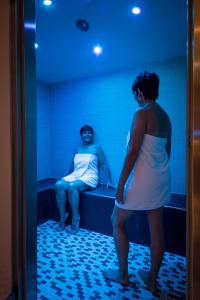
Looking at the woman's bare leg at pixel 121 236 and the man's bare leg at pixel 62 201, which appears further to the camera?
the man's bare leg at pixel 62 201

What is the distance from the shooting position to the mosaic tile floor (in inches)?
60.2

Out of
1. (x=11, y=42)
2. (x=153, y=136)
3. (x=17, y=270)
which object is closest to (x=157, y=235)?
(x=153, y=136)

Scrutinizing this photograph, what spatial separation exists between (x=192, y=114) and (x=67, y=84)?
3.03 metres

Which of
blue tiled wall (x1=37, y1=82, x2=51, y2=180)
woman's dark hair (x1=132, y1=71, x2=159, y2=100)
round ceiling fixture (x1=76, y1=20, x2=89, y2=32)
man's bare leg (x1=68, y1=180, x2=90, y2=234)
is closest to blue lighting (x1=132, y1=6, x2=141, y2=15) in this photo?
round ceiling fixture (x1=76, y1=20, x2=89, y2=32)

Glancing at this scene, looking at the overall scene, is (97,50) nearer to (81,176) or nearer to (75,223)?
(81,176)

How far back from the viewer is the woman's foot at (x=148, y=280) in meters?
1.54

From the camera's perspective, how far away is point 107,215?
248 cm

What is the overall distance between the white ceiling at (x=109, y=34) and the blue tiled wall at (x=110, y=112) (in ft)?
0.69

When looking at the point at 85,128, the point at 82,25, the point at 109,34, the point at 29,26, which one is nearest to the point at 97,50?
the point at 109,34

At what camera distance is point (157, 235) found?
149 cm

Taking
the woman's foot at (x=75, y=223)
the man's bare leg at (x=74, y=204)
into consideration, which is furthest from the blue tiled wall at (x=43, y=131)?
the woman's foot at (x=75, y=223)

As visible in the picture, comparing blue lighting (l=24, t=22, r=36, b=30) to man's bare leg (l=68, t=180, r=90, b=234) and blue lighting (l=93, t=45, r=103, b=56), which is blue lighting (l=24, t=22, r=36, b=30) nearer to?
blue lighting (l=93, t=45, r=103, b=56)

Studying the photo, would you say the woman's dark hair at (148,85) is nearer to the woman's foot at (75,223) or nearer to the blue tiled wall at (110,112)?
the blue tiled wall at (110,112)

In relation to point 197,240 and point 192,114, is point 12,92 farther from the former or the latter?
point 197,240
